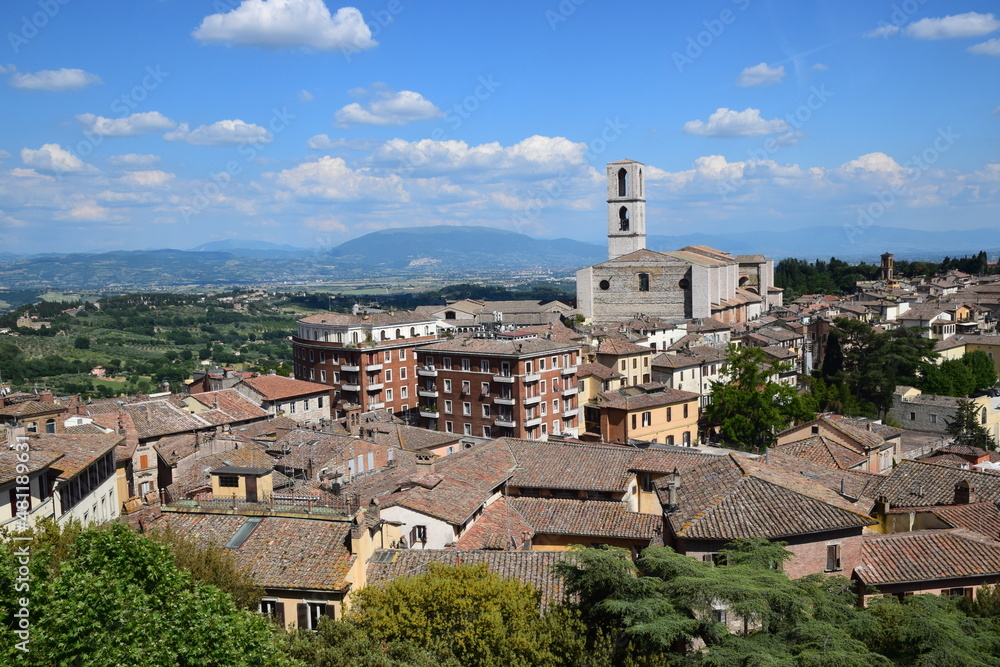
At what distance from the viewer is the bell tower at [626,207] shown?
99.6m

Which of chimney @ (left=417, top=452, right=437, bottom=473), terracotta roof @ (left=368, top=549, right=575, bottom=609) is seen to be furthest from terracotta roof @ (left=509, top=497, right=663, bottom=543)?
terracotta roof @ (left=368, top=549, right=575, bottom=609)

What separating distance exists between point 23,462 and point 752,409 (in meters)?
40.2

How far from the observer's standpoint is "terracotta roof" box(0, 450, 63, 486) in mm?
16875

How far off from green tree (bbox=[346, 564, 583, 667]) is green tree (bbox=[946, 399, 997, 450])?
150 feet

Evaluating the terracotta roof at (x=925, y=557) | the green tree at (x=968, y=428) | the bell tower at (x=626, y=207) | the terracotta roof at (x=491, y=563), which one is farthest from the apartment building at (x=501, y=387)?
the bell tower at (x=626, y=207)

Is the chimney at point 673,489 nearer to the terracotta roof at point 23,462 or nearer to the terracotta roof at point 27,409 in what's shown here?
the terracotta roof at point 23,462

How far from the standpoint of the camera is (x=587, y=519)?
23.3 metres

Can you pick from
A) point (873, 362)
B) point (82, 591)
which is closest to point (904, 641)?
point (82, 591)

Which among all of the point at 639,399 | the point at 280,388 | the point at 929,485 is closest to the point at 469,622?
the point at 929,485

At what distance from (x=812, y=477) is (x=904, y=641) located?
1219 cm

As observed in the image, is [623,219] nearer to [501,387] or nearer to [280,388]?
[501,387]

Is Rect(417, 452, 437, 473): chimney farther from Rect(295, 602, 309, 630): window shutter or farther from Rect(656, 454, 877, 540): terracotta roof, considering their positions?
Rect(295, 602, 309, 630): window shutter

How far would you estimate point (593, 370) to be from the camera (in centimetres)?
5184

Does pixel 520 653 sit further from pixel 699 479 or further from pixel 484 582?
pixel 699 479
